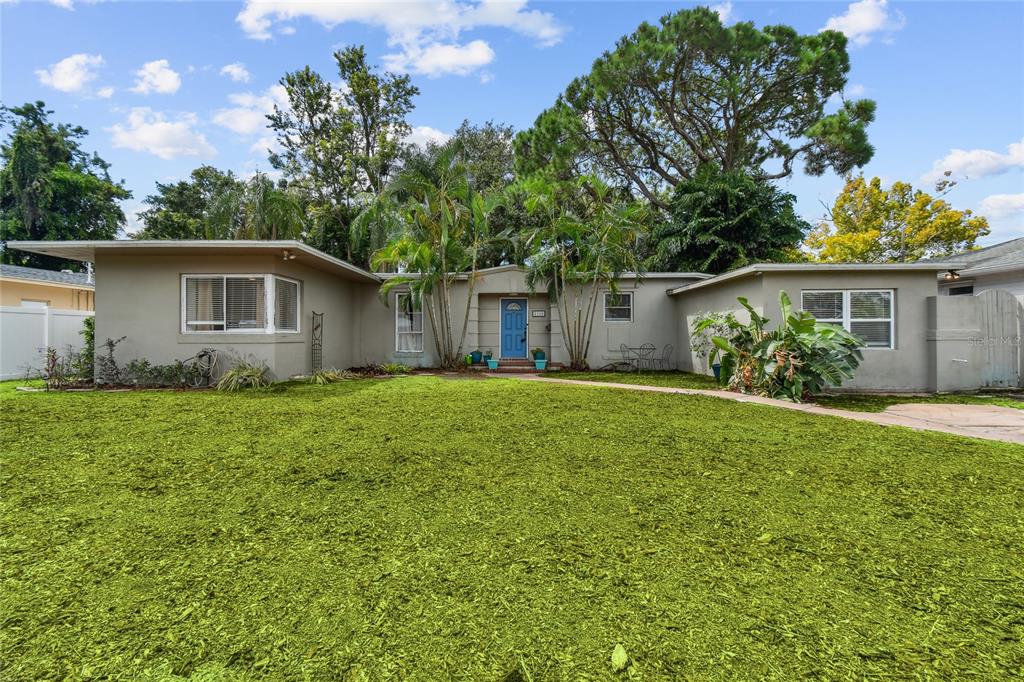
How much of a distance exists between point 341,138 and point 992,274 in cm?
2246

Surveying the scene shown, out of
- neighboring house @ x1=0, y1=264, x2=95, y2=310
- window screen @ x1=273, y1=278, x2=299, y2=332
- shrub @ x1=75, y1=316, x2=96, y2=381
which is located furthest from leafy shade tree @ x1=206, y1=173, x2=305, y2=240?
shrub @ x1=75, y1=316, x2=96, y2=381

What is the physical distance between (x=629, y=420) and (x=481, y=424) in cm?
191

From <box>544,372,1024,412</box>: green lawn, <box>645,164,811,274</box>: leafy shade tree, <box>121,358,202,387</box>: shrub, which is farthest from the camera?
<box>645,164,811,274</box>: leafy shade tree

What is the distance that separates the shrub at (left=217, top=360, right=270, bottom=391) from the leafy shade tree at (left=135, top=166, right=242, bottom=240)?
17718 millimetres

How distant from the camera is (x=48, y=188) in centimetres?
2147

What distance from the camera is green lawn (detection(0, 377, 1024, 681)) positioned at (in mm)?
1709

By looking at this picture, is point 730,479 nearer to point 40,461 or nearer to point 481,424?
point 481,424

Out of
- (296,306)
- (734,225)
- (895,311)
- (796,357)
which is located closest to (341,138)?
(296,306)

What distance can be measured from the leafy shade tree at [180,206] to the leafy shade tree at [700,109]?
53.3 feet

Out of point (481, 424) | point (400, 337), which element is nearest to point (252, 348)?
point (400, 337)

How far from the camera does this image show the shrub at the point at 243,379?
8609 millimetres

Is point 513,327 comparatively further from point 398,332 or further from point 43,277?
point 43,277

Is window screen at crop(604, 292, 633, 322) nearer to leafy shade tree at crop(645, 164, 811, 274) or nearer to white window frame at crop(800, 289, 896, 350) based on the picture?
leafy shade tree at crop(645, 164, 811, 274)

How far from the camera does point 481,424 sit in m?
5.68
